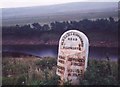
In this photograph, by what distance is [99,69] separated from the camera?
7.56m

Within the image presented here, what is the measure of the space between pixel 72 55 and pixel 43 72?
647 millimetres

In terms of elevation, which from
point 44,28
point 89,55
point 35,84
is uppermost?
point 44,28

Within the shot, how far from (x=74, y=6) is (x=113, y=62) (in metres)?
1.23

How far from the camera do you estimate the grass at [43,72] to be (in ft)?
24.6

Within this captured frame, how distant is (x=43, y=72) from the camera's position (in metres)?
7.76

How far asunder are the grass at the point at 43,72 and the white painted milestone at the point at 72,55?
117 mm

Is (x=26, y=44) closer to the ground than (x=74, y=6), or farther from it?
closer to the ground

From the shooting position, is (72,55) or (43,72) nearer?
(72,55)

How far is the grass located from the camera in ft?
24.6

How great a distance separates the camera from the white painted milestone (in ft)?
24.6

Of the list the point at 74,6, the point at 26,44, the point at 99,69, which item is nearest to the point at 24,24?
the point at 26,44

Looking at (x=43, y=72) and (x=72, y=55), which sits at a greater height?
Answer: (x=72, y=55)

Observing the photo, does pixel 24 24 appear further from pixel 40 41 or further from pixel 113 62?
pixel 113 62

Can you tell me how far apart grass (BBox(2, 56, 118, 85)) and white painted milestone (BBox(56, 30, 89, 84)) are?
12 cm
